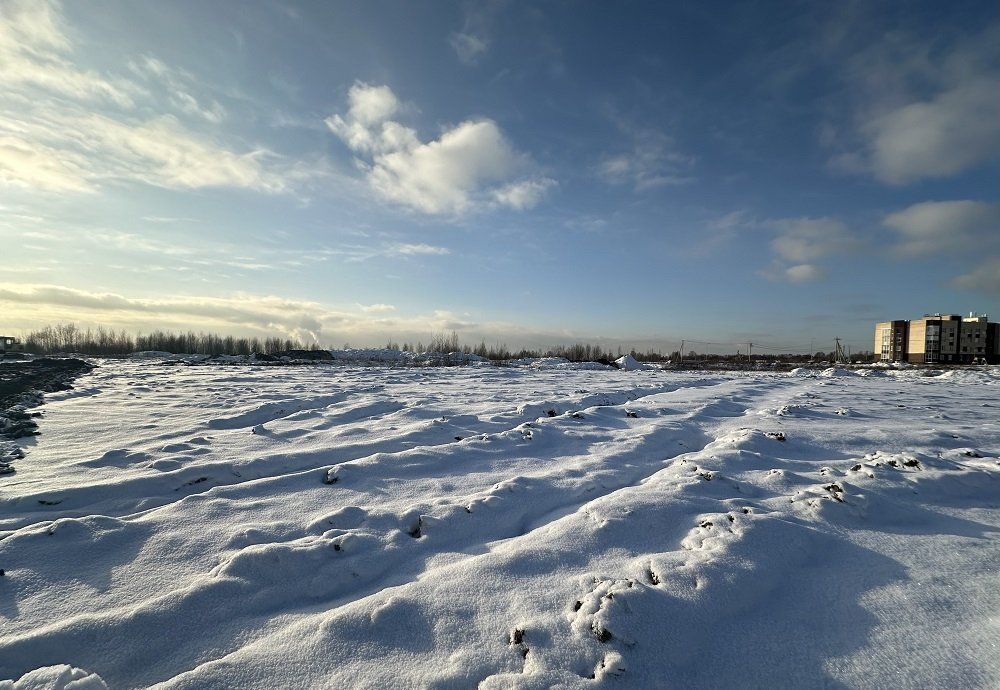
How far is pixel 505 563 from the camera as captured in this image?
2064 mm

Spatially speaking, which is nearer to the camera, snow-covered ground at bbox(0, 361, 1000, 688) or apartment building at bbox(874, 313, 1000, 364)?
snow-covered ground at bbox(0, 361, 1000, 688)

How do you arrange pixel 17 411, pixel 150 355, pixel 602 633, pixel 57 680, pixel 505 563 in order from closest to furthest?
pixel 57 680, pixel 602 633, pixel 505 563, pixel 17 411, pixel 150 355

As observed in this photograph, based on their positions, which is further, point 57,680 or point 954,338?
point 954,338

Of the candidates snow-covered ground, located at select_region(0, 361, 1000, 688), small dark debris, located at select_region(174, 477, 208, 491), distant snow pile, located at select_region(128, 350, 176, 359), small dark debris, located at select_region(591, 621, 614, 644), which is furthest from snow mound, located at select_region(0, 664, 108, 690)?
distant snow pile, located at select_region(128, 350, 176, 359)

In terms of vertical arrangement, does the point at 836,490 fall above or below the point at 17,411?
above

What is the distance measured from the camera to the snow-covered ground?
1.50 metres

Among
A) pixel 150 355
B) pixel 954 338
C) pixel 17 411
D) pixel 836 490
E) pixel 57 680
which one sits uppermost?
pixel 954 338

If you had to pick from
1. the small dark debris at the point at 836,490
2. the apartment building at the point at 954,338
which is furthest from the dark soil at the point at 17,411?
the apartment building at the point at 954,338

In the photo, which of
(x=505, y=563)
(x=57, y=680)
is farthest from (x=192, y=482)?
(x=505, y=563)

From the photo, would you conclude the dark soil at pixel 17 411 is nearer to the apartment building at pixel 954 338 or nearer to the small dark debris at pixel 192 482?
the small dark debris at pixel 192 482

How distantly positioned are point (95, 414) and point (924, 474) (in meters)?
9.67

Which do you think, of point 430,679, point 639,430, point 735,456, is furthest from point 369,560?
point 639,430

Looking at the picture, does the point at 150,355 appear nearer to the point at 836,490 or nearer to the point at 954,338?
the point at 836,490

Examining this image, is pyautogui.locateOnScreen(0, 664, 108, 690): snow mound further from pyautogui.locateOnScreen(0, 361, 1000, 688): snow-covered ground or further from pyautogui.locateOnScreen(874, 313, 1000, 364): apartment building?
pyautogui.locateOnScreen(874, 313, 1000, 364): apartment building
